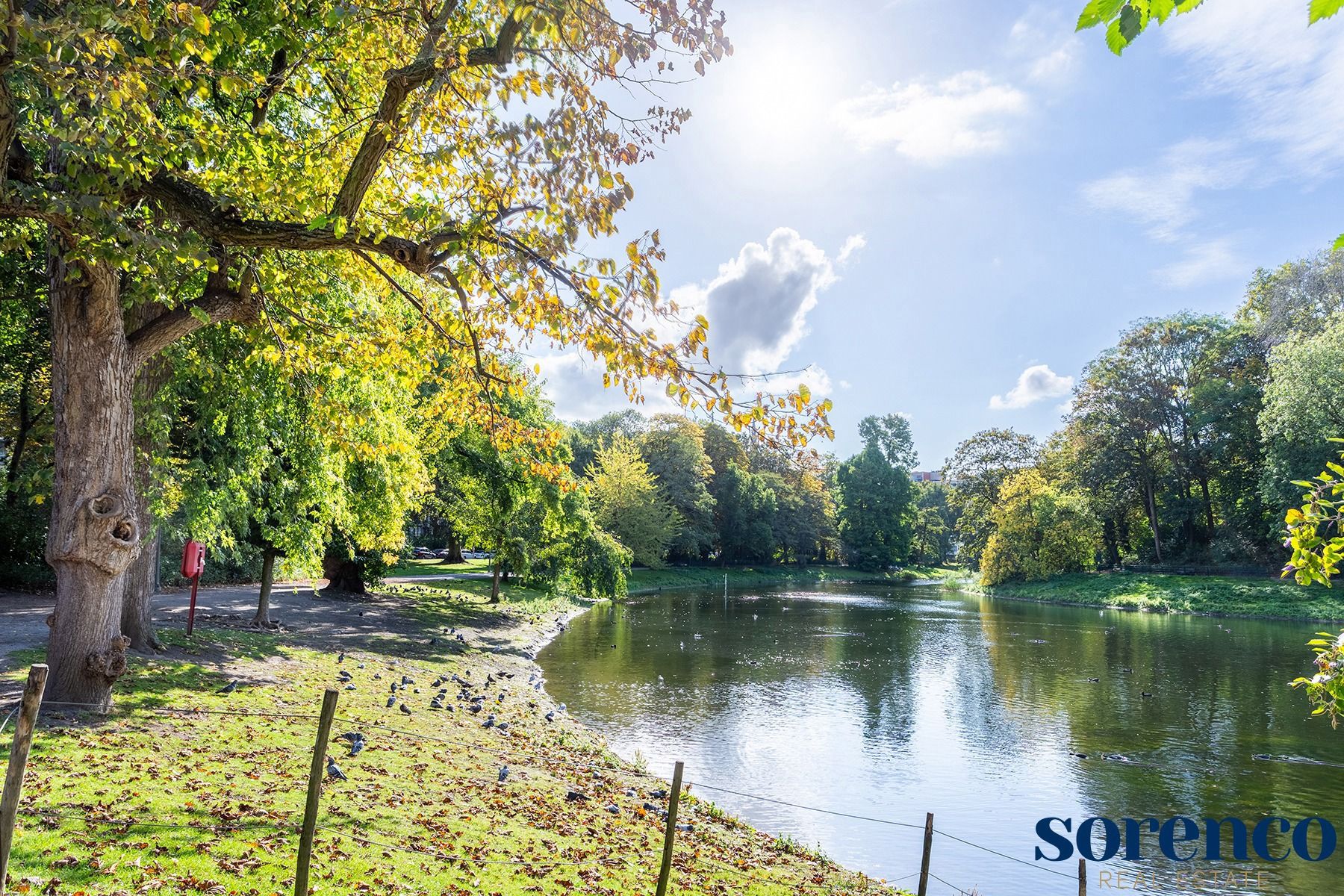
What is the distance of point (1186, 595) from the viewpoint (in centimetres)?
4741

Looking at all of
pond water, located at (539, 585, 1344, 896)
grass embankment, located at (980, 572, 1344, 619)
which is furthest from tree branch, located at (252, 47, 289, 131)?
grass embankment, located at (980, 572, 1344, 619)

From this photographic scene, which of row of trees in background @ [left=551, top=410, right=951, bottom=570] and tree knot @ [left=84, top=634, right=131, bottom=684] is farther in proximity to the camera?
row of trees in background @ [left=551, top=410, right=951, bottom=570]

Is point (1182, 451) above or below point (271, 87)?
above

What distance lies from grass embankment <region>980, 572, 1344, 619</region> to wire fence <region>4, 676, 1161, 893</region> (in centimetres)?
4181

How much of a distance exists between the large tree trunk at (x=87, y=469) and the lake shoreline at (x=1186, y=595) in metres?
49.3

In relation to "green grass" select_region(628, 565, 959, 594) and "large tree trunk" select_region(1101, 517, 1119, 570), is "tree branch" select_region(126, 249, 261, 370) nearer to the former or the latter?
"green grass" select_region(628, 565, 959, 594)

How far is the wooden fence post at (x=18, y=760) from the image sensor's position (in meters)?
4.14

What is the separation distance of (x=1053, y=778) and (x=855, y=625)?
22784 millimetres

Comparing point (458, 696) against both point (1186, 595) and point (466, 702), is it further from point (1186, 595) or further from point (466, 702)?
point (1186, 595)

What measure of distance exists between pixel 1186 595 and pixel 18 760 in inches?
2200

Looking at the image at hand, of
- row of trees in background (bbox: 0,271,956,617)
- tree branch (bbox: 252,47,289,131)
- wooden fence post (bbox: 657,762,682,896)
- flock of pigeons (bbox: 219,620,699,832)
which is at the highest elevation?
tree branch (bbox: 252,47,289,131)

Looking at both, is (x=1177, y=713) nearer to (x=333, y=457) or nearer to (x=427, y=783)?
(x=427, y=783)

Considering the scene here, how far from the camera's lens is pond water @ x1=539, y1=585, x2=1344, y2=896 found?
10977 millimetres

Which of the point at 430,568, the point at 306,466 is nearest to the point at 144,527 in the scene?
the point at 306,466
